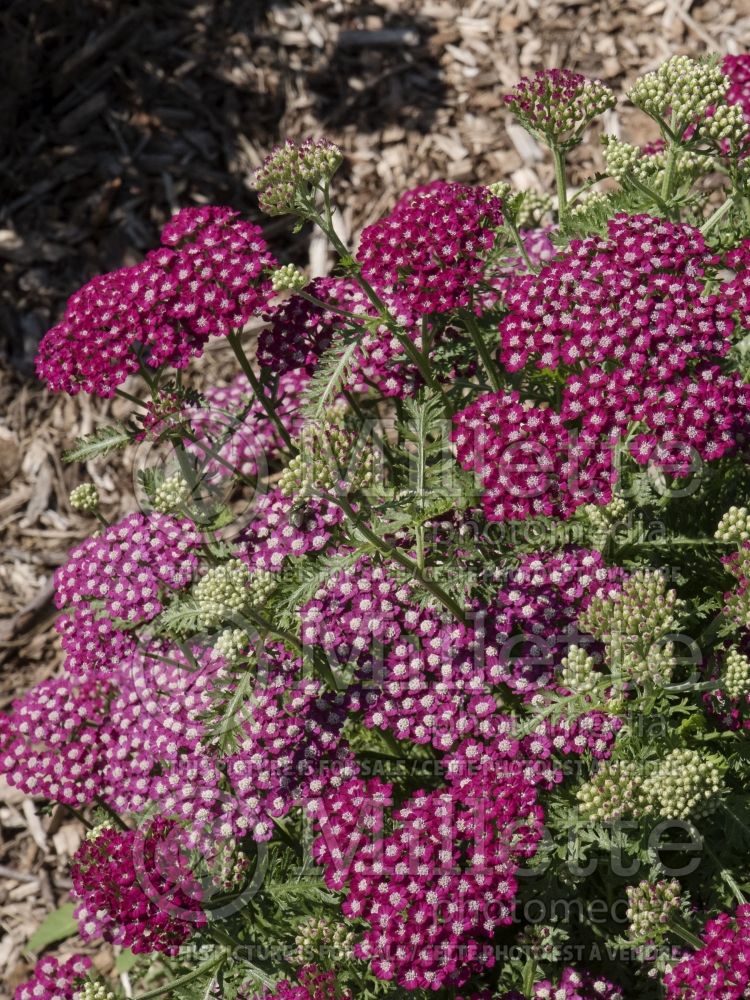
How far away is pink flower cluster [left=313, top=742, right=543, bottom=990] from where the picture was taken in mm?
4387

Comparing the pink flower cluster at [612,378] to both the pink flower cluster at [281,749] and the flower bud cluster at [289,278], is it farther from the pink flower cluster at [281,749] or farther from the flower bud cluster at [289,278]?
the pink flower cluster at [281,749]

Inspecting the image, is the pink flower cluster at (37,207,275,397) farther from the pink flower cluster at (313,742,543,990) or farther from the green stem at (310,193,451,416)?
the pink flower cluster at (313,742,543,990)

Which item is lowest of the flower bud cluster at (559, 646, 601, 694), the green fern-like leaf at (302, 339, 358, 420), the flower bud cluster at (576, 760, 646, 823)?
the flower bud cluster at (576, 760, 646, 823)

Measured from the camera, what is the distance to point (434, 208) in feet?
17.3

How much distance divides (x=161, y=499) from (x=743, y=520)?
274 cm

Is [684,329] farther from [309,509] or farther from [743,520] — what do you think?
[309,509]

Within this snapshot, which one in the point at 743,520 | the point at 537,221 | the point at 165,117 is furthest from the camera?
the point at 165,117

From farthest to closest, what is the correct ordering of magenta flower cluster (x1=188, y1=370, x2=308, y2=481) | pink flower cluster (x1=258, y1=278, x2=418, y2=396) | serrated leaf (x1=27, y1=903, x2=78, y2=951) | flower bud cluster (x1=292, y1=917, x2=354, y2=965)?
serrated leaf (x1=27, y1=903, x2=78, y2=951) < magenta flower cluster (x1=188, y1=370, x2=308, y2=481) < pink flower cluster (x1=258, y1=278, x2=418, y2=396) < flower bud cluster (x1=292, y1=917, x2=354, y2=965)

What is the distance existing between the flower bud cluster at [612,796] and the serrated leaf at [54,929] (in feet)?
13.0

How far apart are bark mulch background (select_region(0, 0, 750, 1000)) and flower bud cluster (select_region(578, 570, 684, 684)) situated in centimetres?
519

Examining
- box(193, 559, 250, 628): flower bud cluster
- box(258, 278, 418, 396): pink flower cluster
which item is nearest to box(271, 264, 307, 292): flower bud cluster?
box(258, 278, 418, 396): pink flower cluster

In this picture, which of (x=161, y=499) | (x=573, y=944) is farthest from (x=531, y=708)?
(x=161, y=499)

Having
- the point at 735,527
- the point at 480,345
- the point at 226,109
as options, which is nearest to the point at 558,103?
the point at 480,345

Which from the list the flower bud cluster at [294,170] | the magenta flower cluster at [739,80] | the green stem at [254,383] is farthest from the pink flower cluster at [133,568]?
the magenta flower cluster at [739,80]
